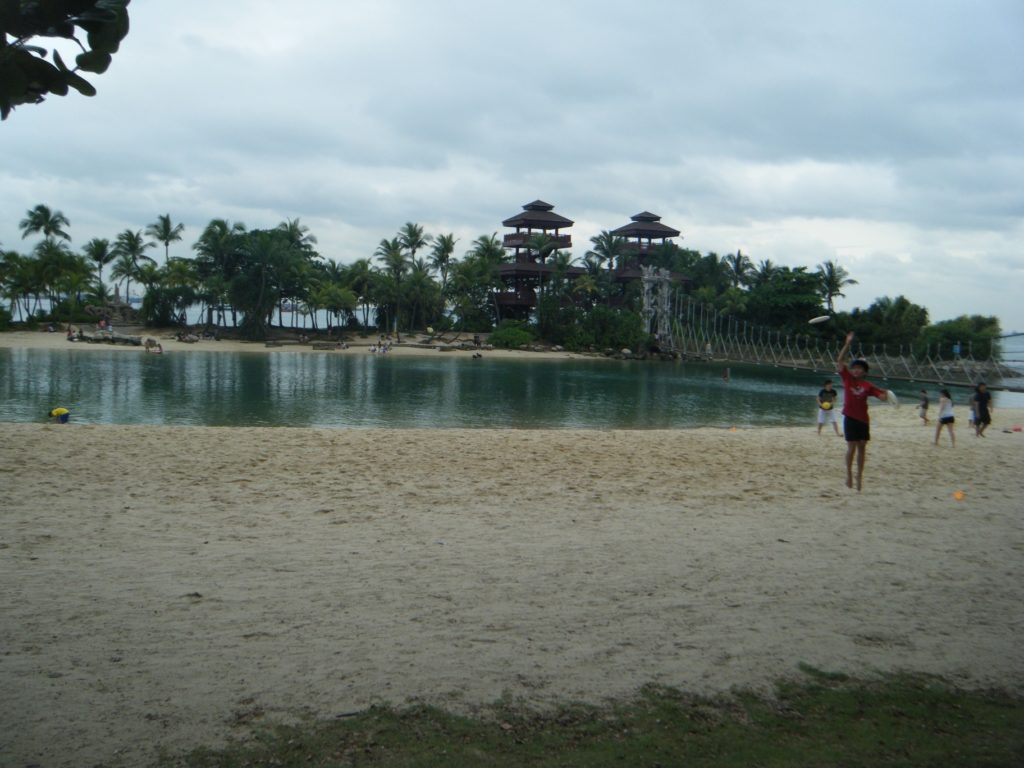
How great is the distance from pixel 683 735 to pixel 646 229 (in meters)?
101

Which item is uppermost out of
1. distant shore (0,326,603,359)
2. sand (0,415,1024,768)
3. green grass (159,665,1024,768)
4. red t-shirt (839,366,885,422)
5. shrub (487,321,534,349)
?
shrub (487,321,534,349)

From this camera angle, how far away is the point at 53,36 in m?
3.62

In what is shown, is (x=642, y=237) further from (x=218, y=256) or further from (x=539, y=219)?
(x=218, y=256)

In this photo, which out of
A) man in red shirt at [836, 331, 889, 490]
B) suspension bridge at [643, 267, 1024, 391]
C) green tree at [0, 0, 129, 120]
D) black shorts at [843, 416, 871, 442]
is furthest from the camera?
suspension bridge at [643, 267, 1024, 391]

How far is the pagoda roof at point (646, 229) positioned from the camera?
10112cm

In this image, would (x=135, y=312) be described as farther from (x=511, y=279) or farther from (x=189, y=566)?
(x=189, y=566)

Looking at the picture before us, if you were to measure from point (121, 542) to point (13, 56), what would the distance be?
16.0ft

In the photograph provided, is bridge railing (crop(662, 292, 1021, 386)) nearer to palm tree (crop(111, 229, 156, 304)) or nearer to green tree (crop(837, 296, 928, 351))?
green tree (crop(837, 296, 928, 351))

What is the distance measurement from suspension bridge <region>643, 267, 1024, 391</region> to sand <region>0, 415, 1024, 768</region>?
1929 inches

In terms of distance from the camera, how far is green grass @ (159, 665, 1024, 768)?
147 inches

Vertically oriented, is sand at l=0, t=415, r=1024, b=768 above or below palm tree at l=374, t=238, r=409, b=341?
below

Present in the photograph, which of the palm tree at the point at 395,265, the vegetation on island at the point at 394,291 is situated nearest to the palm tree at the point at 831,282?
the vegetation on island at the point at 394,291

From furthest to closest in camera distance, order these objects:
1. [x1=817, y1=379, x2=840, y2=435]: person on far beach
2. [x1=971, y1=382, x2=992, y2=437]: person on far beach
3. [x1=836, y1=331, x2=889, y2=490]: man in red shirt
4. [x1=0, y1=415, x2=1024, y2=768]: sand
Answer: [x1=971, y1=382, x2=992, y2=437]: person on far beach, [x1=817, y1=379, x2=840, y2=435]: person on far beach, [x1=836, y1=331, x2=889, y2=490]: man in red shirt, [x1=0, y1=415, x2=1024, y2=768]: sand

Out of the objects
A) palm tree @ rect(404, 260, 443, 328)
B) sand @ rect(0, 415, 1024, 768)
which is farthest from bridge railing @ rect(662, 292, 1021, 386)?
sand @ rect(0, 415, 1024, 768)
